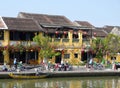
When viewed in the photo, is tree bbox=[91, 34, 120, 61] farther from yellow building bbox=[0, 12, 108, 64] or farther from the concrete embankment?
the concrete embankment

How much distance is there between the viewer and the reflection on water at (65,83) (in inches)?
1319

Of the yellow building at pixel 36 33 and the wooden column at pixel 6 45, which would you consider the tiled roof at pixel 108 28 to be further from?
the wooden column at pixel 6 45

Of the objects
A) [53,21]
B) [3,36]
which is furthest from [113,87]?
[53,21]

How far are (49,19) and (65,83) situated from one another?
70.6 feet

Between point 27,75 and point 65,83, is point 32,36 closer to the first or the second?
point 27,75

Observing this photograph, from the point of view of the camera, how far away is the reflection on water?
110 ft

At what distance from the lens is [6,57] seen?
158ft

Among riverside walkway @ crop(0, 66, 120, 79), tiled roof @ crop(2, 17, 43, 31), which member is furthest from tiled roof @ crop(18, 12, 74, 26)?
riverside walkway @ crop(0, 66, 120, 79)

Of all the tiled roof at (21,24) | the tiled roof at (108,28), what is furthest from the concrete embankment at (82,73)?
the tiled roof at (108,28)

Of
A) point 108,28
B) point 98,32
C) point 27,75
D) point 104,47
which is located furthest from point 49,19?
point 27,75

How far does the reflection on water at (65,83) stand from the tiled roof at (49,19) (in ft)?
52.8

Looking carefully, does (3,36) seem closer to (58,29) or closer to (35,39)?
(35,39)

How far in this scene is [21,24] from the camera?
5003 cm

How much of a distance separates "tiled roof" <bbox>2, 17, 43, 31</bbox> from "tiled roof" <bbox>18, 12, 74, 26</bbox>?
2133mm
